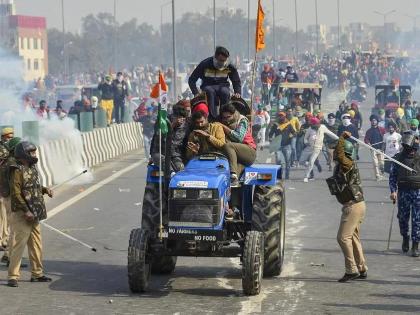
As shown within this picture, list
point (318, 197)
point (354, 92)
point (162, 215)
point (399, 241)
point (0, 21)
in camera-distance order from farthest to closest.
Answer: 1. point (0, 21)
2. point (354, 92)
3. point (318, 197)
4. point (399, 241)
5. point (162, 215)

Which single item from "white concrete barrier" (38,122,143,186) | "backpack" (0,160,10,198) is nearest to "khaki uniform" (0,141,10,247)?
"backpack" (0,160,10,198)

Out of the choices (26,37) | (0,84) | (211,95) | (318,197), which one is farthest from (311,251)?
(26,37)

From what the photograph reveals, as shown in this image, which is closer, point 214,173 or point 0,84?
point 214,173

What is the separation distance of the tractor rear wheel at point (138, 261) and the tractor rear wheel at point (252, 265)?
1.10 meters

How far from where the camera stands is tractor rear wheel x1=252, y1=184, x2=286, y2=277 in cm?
1505

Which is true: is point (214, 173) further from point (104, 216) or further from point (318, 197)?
point (318, 197)

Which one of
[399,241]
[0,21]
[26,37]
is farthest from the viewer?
[26,37]

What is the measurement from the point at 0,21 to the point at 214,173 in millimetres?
94392

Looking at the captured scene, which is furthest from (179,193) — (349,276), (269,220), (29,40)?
(29,40)

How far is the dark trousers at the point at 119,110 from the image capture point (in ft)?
155

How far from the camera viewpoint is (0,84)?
5750cm

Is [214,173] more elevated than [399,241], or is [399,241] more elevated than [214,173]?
[214,173]

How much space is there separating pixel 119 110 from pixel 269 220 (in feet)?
108

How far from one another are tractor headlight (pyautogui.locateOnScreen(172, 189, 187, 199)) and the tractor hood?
53mm
